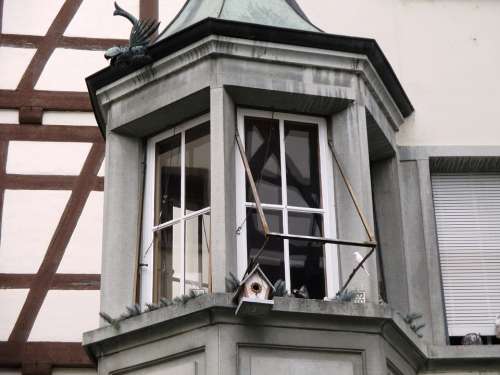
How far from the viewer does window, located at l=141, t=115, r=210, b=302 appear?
1058cm

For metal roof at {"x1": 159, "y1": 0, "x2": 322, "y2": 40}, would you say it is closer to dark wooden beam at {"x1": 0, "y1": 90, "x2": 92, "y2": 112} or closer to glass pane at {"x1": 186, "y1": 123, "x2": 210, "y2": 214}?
glass pane at {"x1": 186, "y1": 123, "x2": 210, "y2": 214}

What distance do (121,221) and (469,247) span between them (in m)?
3.20

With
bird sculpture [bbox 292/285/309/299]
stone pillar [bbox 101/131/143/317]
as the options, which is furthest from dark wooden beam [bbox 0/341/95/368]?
bird sculpture [bbox 292/285/309/299]

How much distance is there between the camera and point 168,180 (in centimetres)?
1104

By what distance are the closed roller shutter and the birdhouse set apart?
265 cm

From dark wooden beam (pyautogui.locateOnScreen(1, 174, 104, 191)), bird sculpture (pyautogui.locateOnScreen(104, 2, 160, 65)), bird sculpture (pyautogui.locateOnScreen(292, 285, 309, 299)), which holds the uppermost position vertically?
bird sculpture (pyautogui.locateOnScreen(104, 2, 160, 65))

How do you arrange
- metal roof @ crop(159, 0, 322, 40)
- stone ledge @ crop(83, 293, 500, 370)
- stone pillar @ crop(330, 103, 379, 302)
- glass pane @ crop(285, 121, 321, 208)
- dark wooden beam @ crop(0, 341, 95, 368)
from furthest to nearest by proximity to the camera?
dark wooden beam @ crop(0, 341, 95, 368), metal roof @ crop(159, 0, 322, 40), glass pane @ crop(285, 121, 321, 208), stone pillar @ crop(330, 103, 379, 302), stone ledge @ crop(83, 293, 500, 370)

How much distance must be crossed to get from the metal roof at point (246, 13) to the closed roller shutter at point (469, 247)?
2.06 m

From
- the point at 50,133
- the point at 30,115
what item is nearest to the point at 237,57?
the point at 50,133

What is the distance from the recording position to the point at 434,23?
1291 centimetres

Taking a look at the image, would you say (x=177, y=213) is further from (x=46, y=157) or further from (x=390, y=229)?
(x=46, y=157)

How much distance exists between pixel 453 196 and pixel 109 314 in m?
3.49

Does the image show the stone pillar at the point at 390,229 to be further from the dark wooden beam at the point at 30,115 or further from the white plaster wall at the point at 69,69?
the dark wooden beam at the point at 30,115

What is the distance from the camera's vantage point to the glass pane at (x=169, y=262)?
10609mm
